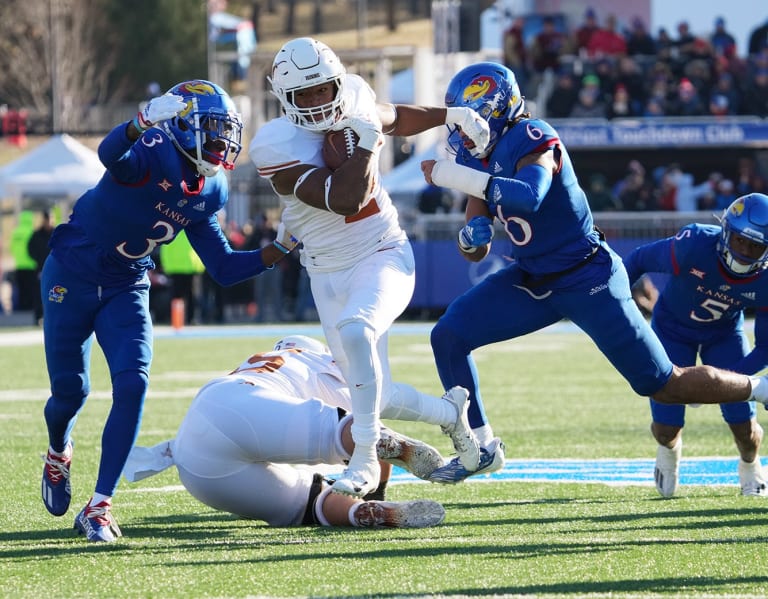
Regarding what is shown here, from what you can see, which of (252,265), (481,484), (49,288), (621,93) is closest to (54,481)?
(49,288)

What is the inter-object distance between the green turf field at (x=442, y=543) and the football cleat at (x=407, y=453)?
0.83ft

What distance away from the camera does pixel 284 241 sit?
595 cm

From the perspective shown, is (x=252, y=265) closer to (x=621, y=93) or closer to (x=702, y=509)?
(x=702, y=509)

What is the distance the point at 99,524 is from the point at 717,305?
3017 mm

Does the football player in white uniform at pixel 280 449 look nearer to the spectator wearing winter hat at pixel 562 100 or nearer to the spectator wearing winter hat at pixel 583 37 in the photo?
the spectator wearing winter hat at pixel 562 100

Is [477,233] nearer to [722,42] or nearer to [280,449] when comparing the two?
[280,449]

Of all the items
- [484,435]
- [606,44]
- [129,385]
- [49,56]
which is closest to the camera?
[129,385]

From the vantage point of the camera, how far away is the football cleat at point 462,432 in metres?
5.70

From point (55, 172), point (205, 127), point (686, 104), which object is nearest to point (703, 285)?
point (205, 127)

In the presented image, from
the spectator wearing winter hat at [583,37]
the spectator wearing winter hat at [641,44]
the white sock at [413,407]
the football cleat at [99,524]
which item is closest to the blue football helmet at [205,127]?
the white sock at [413,407]

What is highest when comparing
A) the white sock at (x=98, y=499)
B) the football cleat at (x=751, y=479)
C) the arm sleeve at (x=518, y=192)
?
the arm sleeve at (x=518, y=192)

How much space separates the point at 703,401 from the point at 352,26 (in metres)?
27.9

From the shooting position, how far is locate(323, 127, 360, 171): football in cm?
548

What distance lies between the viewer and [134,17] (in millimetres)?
45094
